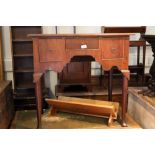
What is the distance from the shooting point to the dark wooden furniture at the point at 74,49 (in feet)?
6.64

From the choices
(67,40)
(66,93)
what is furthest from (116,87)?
(67,40)

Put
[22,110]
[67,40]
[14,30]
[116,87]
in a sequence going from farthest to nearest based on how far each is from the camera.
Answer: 1. [116,87]
2. [14,30]
3. [22,110]
4. [67,40]

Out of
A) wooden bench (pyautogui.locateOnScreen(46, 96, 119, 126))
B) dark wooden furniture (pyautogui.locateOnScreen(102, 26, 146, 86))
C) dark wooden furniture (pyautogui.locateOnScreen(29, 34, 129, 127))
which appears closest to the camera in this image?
dark wooden furniture (pyautogui.locateOnScreen(29, 34, 129, 127))

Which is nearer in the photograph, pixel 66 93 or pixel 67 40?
pixel 67 40

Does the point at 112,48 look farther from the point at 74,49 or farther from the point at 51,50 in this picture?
the point at 51,50

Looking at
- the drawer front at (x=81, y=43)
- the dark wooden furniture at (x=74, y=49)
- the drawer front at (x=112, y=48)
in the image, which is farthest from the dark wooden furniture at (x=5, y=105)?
the drawer front at (x=112, y=48)

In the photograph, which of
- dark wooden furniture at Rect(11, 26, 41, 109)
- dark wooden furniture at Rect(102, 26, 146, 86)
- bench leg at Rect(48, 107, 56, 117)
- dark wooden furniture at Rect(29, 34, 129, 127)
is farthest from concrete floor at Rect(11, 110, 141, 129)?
dark wooden furniture at Rect(102, 26, 146, 86)

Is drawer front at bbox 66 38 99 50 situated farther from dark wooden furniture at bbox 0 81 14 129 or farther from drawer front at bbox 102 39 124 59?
dark wooden furniture at bbox 0 81 14 129

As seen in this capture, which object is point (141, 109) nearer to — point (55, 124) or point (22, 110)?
point (55, 124)

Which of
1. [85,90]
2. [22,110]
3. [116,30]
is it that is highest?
[116,30]

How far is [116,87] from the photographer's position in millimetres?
3438

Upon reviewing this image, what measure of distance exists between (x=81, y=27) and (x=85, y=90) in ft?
3.21

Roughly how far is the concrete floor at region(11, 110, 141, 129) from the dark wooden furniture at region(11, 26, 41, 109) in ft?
1.49

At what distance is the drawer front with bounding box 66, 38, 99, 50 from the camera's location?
2.04m
